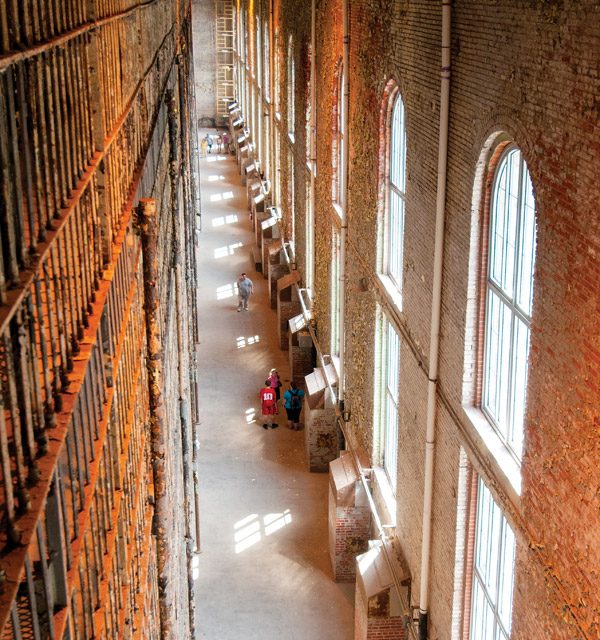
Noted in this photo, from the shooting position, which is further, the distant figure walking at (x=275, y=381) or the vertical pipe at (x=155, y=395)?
the distant figure walking at (x=275, y=381)

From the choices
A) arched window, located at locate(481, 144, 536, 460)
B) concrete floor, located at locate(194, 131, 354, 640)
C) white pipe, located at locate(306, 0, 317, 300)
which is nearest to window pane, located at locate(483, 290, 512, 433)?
arched window, located at locate(481, 144, 536, 460)

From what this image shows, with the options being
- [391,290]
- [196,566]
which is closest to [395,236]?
[391,290]

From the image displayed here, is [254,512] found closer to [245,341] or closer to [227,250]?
[245,341]

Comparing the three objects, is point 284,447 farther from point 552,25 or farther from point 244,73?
point 244,73

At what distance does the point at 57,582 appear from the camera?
282cm

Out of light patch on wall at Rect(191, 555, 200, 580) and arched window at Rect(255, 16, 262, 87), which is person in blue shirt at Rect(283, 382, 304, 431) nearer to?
light patch on wall at Rect(191, 555, 200, 580)

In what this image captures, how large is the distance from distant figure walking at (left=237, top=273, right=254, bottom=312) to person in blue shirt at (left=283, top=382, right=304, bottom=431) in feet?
20.2

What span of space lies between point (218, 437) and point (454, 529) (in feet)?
31.1

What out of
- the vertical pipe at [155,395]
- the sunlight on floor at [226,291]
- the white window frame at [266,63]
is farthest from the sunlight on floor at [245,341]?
the vertical pipe at [155,395]

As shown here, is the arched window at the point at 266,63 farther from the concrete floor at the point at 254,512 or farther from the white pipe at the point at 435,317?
the white pipe at the point at 435,317

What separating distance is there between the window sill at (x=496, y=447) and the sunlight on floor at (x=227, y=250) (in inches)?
827

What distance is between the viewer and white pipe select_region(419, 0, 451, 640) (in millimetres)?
7816

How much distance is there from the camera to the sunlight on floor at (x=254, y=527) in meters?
13.8

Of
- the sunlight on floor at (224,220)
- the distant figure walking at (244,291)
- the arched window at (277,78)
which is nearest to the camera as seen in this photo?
the distant figure walking at (244,291)
